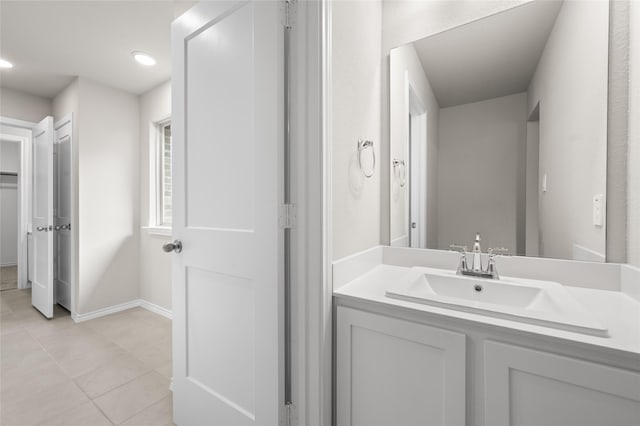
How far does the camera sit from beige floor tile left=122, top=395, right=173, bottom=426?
1524 millimetres

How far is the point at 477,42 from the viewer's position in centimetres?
Result: 142

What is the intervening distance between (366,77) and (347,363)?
129cm

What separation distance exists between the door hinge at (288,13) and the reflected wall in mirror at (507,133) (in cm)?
73

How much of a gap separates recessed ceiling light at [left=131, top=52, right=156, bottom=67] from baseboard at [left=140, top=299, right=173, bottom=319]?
7.79ft

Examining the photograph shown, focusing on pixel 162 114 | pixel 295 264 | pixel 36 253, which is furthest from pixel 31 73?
pixel 295 264

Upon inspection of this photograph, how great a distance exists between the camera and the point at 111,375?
1.96m

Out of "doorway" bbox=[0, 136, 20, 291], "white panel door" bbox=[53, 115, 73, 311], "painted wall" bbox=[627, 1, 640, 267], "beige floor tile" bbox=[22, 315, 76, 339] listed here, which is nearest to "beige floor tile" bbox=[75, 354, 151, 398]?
"beige floor tile" bbox=[22, 315, 76, 339]

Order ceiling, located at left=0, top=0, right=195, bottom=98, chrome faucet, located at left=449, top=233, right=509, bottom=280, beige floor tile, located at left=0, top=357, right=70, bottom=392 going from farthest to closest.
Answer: ceiling, located at left=0, top=0, right=195, bottom=98 < beige floor tile, located at left=0, top=357, right=70, bottom=392 < chrome faucet, located at left=449, top=233, right=509, bottom=280

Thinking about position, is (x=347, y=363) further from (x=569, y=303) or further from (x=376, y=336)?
(x=569, y=303)

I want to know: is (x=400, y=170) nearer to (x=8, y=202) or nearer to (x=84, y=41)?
(x=84, y=41)

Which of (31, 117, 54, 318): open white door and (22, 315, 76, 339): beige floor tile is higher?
→ (31, 117, 54, 318): open white door

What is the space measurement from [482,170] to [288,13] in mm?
1123

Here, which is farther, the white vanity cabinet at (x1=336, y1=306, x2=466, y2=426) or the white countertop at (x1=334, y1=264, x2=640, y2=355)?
the white vanity cabinet at (x1=336, y1=306, x2=466, y2=426)

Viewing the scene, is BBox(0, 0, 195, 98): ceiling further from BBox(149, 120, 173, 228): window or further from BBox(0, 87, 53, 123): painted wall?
BBox(149, 120, 173, 228): window
